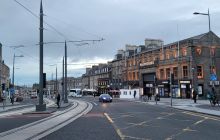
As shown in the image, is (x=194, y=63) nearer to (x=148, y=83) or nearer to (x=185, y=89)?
(x=185, y=89)

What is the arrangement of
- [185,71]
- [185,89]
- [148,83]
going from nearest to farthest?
[185,89] < [185,71] < [148,83]

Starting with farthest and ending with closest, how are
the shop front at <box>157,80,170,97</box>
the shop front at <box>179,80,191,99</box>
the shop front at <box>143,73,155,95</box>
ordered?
1. the shop front at <box>143,73,155,95</box>
2. the shop front at <box>157,80,170,97</box>
3. the shop front at <box>179,80,191,99</box>

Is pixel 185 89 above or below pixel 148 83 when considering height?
below

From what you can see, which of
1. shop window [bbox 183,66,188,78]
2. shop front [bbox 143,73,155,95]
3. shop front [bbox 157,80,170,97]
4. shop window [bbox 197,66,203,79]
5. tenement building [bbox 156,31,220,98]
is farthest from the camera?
shop front [bbox 143,73,155,95]

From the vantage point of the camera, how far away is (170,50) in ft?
275

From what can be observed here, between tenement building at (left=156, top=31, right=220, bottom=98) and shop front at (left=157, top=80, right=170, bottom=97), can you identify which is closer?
tenement building at (left=156, top=31, right=220, bottom=98)

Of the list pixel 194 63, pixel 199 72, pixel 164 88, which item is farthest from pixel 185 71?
pixel 164 88

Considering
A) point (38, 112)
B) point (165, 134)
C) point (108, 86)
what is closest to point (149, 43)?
point (108, 86)

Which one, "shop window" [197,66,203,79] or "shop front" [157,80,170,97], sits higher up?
"shop window" [197,66,203,79]

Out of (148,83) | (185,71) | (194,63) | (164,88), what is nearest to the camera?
(194,63)

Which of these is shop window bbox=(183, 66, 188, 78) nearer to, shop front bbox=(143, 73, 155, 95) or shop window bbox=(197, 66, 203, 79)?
shop window bbox=(197, 66, 203, 79)

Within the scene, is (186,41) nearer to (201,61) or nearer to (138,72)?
(201,61)

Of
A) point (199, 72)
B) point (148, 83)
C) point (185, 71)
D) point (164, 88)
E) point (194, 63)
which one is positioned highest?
point (194, 63)

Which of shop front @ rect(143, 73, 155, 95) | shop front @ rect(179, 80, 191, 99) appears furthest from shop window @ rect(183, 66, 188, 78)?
shop front @ rect(143, 73, 155, 95)
